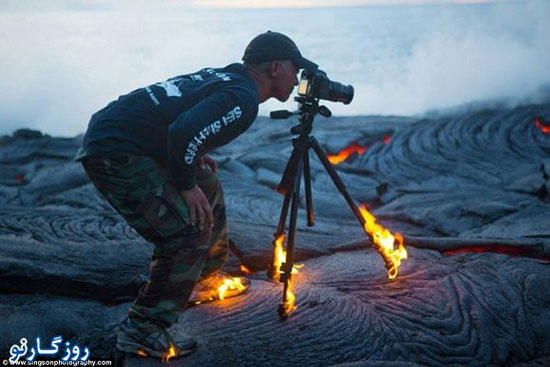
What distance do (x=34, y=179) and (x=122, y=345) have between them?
21.2ft

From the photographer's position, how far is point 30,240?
535cm

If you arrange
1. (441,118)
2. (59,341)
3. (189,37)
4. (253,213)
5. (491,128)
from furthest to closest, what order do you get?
(189,37) < (441,118) < (491,128) < (253,213) < (59,341)

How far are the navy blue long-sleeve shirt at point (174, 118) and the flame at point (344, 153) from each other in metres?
7.27

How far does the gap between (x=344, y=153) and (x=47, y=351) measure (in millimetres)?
7976

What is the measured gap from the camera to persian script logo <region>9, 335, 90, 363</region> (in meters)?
3.58

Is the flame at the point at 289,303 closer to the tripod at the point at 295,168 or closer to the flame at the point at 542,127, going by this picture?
the tripod at the point at 295,168

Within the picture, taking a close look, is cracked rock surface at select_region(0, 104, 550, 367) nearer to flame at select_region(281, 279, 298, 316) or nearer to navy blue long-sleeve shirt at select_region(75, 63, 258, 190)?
flame at select_region(281, 279, 298, 316)

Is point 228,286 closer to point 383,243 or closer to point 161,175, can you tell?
point 383,243

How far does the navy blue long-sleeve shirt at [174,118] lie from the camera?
3.15 metres

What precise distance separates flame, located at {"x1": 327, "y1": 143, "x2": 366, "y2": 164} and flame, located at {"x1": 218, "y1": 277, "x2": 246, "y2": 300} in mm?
6332

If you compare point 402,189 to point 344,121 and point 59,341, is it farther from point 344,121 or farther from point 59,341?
point 59,341

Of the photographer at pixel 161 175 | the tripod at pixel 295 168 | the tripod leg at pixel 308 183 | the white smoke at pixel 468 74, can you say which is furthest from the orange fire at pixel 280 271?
the white smoke at pixel 468 74

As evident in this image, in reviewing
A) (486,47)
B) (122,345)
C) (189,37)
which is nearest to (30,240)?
(122,345)

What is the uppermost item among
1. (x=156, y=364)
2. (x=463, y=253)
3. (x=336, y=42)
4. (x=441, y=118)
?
(x=336, y=42)
